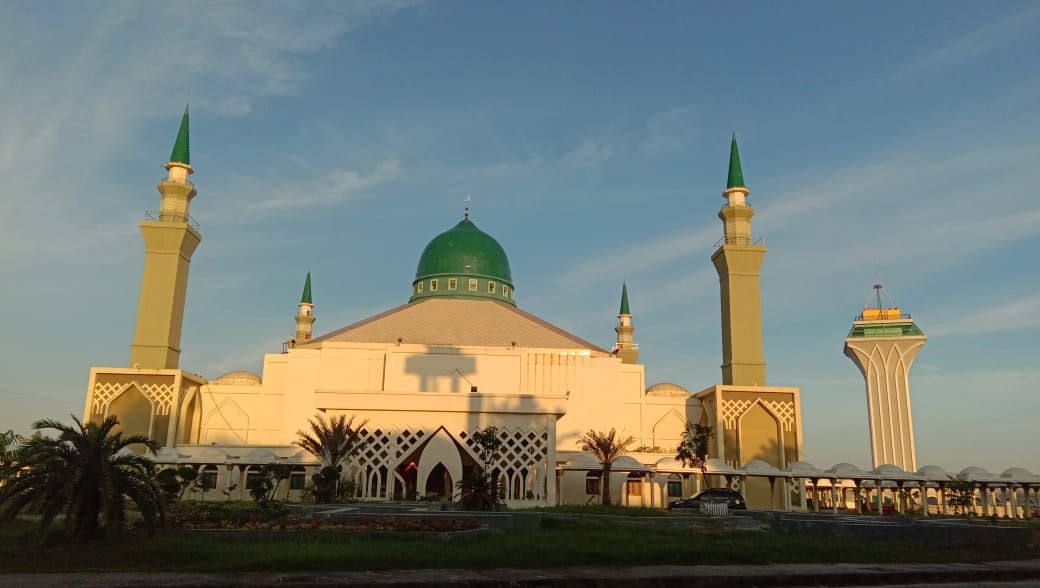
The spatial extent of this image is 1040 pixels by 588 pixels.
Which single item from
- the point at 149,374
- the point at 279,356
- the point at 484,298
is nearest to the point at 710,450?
the point at 484,298

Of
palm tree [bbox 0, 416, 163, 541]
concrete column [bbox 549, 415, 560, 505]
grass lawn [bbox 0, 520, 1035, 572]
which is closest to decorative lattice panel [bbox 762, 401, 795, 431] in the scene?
concrete column [bbox 549, 415, 560, 505]

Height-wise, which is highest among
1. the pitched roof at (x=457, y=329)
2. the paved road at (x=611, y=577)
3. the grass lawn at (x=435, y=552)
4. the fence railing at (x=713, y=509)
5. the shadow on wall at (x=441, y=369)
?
the pitched roof at (x=457, y=329)

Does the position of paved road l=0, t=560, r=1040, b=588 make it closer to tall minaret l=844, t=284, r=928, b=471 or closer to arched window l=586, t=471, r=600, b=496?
arched window l=586, t=471, r=600, b=496

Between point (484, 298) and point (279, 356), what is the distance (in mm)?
13767

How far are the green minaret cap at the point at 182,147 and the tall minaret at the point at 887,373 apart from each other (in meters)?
47.3

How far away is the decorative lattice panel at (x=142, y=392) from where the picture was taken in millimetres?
39719

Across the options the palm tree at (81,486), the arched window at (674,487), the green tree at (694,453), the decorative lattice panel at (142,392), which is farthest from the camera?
the arched window at (674,487)

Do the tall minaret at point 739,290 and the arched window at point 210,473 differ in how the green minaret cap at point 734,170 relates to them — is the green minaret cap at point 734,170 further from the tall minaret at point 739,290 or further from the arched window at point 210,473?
the arched window at point 210,473

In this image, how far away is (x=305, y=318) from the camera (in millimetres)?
61625

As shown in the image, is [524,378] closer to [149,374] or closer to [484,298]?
[484,298]

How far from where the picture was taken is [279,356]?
4409cm

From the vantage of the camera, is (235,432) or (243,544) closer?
(243,544)

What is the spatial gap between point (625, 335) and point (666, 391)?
58.2 ft

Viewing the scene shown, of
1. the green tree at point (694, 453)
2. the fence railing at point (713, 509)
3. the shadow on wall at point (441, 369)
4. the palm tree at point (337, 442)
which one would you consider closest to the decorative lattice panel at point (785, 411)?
the green tree at point (694, 453)
